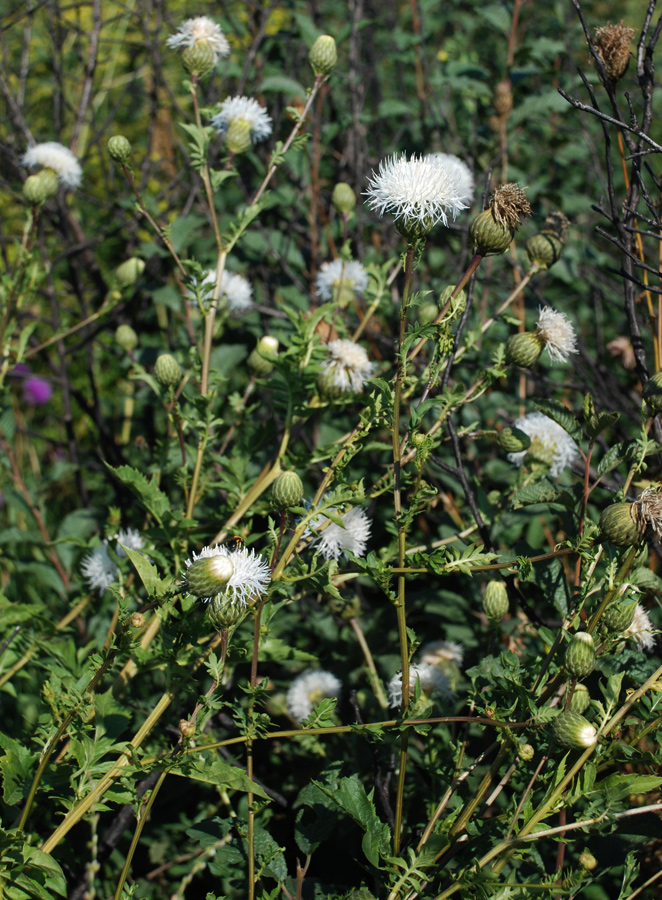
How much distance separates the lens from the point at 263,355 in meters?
1.64

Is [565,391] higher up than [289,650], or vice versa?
[565,391]

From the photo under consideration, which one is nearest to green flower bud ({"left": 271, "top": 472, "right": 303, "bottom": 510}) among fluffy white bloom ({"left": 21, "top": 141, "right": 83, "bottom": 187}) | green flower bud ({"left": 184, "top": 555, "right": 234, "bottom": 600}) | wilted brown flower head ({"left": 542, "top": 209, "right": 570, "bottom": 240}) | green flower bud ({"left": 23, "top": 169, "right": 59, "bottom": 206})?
green flower bud ({"left": 184, "top": 555, "right": 234, "bottom": 600})

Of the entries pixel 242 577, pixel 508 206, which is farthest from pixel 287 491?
pixel 508 206

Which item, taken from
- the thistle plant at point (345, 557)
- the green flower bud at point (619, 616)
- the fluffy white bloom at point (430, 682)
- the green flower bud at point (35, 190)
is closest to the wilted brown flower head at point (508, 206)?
the thistle plant at point (345, 557)

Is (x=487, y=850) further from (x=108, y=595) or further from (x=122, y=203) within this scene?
(x=122, y=203)

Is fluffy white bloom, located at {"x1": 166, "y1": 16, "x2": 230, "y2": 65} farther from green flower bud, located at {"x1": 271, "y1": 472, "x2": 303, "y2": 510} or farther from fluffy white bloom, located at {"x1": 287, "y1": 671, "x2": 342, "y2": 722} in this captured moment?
fluffy white bloom, located at {"x1": 287, "y1": 671, "x2": 342, "y2": 722}

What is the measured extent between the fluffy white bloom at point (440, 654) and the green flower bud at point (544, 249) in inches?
37.0

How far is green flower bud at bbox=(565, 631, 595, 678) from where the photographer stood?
112 centimetres

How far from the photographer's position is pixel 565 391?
2.66m

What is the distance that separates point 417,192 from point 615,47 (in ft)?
2.46

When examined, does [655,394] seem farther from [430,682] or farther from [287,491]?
[430,682]

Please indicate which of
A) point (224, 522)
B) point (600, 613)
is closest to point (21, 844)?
point (224, 522)

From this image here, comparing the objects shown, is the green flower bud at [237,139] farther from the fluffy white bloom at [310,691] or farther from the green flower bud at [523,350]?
the fluffy white bloom at [310,691]

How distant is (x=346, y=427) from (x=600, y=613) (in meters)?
1.31
